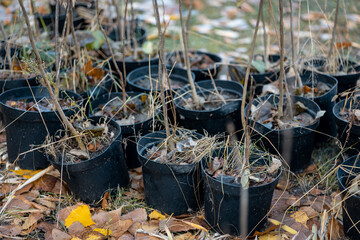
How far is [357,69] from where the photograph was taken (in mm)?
3023

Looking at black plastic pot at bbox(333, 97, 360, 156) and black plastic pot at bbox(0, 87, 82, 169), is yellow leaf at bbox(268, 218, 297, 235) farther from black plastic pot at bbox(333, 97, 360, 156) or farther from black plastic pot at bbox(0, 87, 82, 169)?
black plastic pot at bbox(0, 87, 82, 169)

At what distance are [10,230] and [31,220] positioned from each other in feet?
0.37

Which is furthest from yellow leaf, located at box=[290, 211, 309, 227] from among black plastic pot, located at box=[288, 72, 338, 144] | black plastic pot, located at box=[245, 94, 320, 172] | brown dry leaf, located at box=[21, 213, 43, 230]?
brown dry leaf, located at box=[21, 213, 43, 230]

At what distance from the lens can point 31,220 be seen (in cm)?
211

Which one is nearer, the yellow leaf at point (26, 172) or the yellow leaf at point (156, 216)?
the yellow leaf at point (156, 216)

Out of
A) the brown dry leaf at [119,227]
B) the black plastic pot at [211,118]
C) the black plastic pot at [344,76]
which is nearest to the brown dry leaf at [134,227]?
the brown dry leaf at [119,227]

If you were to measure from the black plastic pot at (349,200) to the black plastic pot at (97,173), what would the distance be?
1.18 m

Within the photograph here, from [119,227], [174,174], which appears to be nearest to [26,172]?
[119,227]

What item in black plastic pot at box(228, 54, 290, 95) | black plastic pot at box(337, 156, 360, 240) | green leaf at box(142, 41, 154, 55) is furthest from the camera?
green leaf at box(142, 41, 154, 55)

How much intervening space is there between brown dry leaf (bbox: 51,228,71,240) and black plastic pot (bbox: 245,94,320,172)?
1.14 metres

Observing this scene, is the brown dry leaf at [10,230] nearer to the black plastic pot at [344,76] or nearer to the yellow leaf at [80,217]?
the yellow leaf at [80,217]

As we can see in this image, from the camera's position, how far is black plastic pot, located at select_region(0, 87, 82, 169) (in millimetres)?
2293

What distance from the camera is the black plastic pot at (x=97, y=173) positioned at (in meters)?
2.12

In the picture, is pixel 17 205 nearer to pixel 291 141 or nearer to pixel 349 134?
pixel 291 141
